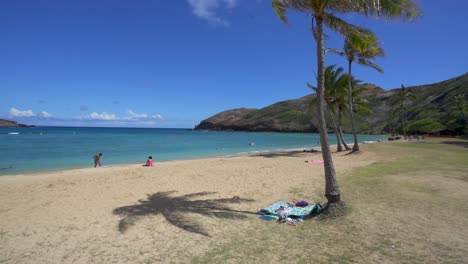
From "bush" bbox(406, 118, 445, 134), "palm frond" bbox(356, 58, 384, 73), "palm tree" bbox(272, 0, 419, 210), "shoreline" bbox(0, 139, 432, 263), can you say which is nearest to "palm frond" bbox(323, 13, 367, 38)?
"palm tree" bbox(272, 0, 419, 210)

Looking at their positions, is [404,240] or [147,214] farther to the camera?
[147,214]

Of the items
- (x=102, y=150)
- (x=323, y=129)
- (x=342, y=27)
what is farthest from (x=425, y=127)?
(x=323, y=129)

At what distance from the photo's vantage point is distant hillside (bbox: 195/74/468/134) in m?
69.4

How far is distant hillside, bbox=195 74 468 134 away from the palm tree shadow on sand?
1509 cm

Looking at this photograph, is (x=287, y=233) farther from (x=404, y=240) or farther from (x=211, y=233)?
(x=404, y=240)

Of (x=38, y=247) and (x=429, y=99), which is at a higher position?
(x=429, y=99)

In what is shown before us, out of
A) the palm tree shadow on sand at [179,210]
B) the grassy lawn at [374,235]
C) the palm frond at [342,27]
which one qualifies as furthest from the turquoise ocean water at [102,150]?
the palm frond at [342,27]

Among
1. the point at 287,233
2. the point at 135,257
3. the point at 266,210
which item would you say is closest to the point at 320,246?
the point at 287,233

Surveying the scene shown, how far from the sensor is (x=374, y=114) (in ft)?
329

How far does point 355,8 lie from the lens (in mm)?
6723

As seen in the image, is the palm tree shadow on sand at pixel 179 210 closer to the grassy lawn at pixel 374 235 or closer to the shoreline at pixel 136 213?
the shoreline at pixel 136 213

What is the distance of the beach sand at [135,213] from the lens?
5.14m

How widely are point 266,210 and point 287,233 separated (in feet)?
4.40

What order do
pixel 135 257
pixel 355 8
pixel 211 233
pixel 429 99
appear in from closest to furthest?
pixel 135 257 < pixel 211 233 < pixel 355 8 < pixel 429 99
